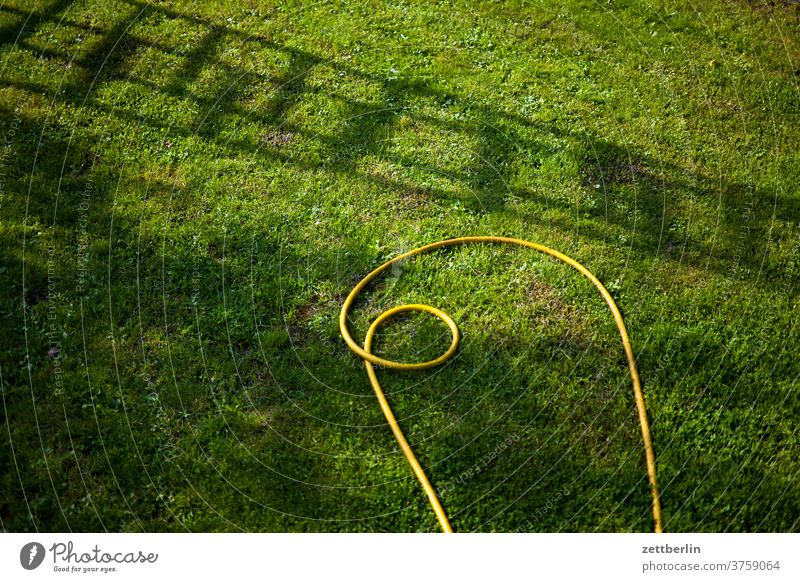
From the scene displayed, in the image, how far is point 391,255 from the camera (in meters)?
4.55

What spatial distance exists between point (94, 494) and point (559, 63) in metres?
4.73

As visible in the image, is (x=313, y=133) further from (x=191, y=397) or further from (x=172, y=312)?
(x=191, y=397)

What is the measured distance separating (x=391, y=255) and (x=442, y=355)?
848mm

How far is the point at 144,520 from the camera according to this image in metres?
3.38

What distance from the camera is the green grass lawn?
11.5 feet

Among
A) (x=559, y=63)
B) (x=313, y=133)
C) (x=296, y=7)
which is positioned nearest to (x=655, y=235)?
(x=559, y=63)

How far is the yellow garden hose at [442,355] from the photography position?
348 centimetres
